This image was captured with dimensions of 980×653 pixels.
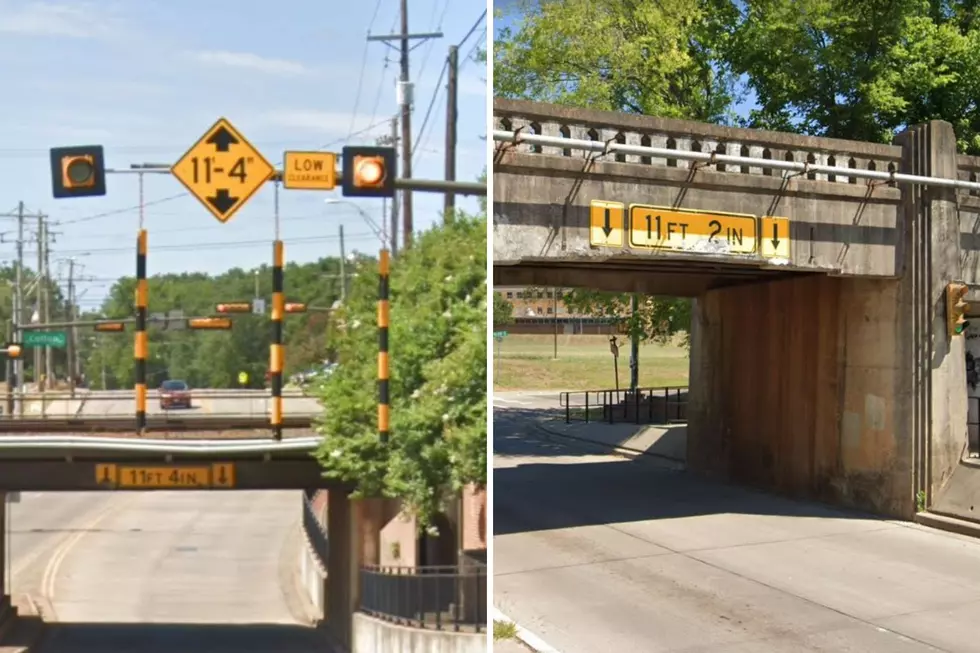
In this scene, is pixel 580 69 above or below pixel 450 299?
above

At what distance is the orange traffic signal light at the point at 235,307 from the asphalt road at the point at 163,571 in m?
0.33

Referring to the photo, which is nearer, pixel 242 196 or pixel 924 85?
pixel 242 196

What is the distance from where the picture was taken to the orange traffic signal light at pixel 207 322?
1.85m

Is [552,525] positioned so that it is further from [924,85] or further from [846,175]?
A: [924,85]

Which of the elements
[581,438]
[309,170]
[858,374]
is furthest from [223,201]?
[581,438]

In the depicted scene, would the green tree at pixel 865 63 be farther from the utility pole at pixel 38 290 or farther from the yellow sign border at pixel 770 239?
the utility pole at pixel 38 290

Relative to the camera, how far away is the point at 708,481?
38.8 ft

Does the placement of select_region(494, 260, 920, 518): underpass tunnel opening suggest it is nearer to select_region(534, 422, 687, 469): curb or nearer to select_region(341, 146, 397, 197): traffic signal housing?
select_region(534, 422, 687, 469): curb

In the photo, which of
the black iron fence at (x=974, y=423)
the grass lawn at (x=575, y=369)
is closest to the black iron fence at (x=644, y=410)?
the grass lawn at (x=575, y=369)

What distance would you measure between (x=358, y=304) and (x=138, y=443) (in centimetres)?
46

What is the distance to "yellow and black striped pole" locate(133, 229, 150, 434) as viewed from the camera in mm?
1808

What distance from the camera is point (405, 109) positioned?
186 cm

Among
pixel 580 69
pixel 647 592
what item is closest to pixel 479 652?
pixel 647 592

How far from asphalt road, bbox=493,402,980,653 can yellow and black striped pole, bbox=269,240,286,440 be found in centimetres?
406
